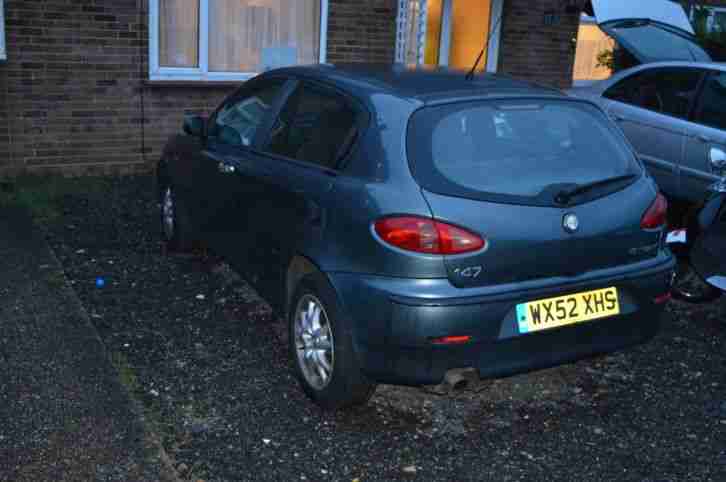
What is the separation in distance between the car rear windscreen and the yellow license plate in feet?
1.49

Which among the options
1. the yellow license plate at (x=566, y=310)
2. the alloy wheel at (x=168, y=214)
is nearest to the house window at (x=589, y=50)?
the alloy wheel at (x=168, y=214)

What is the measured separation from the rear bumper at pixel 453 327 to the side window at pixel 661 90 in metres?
3.94

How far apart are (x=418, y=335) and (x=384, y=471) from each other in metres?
0.64

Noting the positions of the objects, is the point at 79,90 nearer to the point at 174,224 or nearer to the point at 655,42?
the point at 174,224

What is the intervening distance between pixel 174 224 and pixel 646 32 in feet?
Answer: 15.7

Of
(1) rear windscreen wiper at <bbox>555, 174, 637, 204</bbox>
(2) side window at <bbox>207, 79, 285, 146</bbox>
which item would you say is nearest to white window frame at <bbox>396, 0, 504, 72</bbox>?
(2) side window at <bbox>207, 79, 285, 146</bbox>

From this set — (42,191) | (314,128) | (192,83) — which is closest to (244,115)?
(314,128)

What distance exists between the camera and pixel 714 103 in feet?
23.1

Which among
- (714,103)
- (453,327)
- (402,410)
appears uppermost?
(714,103)

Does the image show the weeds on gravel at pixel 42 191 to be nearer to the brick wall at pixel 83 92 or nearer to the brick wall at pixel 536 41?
the brick wall at pixel 83 92

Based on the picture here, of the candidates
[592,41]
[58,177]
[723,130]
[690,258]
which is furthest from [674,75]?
[592,41]

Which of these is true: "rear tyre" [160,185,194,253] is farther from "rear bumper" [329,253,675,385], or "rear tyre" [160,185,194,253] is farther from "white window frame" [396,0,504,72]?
"white window frame" [396,0,504,72]

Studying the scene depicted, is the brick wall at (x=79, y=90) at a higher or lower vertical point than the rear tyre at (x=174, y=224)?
higher

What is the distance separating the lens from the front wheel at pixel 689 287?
589cm
